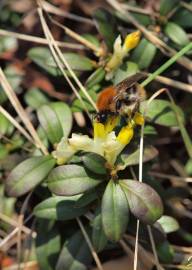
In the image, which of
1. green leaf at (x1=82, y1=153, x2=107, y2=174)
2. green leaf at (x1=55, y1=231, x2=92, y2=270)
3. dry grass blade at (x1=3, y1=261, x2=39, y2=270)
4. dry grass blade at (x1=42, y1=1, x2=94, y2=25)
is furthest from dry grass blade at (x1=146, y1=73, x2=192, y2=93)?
dry grass blade at (x1=3, y1=261, x2=39, y2=270)

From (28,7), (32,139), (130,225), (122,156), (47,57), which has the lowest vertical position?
(130,225)

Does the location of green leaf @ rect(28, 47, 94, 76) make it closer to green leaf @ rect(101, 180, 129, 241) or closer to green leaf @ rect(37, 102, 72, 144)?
green leaf @ rect(37, 102, 72, 144)

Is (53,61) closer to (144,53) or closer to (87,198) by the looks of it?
(144,53)

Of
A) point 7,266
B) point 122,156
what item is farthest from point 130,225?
point 7,266

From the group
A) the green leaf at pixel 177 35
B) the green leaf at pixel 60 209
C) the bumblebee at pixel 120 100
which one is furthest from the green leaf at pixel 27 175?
the green leaf at pixel 177 35

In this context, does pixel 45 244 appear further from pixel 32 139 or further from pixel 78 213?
Result: pixel 32 139

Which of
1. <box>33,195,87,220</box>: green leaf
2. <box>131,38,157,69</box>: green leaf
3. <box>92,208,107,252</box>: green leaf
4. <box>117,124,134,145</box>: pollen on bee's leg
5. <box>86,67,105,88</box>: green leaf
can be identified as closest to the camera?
<box>117,124,134,145</box>: pollen on bee's leg

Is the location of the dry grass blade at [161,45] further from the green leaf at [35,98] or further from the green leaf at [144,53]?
the green leaf at [35,98]
